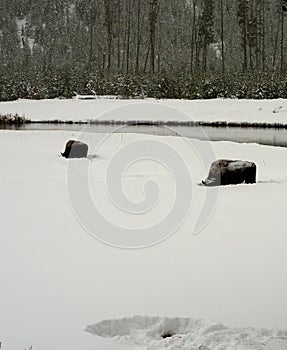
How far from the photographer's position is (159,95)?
3681 centimetres

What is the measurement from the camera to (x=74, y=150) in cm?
1324

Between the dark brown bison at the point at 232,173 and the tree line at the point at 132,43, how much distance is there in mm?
25740

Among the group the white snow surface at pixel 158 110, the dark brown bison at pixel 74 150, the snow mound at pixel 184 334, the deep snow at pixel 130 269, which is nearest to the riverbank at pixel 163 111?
the white snow surface at pixel 158 110

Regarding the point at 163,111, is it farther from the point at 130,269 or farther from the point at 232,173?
the point at 130,269

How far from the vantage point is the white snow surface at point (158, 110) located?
1161 inches

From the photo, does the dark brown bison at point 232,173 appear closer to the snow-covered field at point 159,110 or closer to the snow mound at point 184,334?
the snow mound at point 184,334

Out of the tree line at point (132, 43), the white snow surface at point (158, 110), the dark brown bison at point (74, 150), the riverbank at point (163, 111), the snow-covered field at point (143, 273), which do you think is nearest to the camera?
the snow-covered field at point (143, 273)

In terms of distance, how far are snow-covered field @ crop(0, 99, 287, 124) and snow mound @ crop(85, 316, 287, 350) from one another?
24889 mm

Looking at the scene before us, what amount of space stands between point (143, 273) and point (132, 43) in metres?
82.9

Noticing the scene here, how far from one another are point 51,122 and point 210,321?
88.6 feet

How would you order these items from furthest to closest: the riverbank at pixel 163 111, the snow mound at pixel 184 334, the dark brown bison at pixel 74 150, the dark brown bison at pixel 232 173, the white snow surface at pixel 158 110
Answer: the white snow surface at pixel 158 110 < the riverbank at pixel 163 111 < the dark brown bison at pixel 74 150 < the dark brown bison at pixel 232 173 < the snow mound at pixel 184 334

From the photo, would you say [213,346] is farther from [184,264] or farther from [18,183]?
[18,183]

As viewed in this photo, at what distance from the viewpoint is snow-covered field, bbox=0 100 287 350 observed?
12.7 ft

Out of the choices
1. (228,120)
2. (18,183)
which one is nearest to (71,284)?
(18,183)
